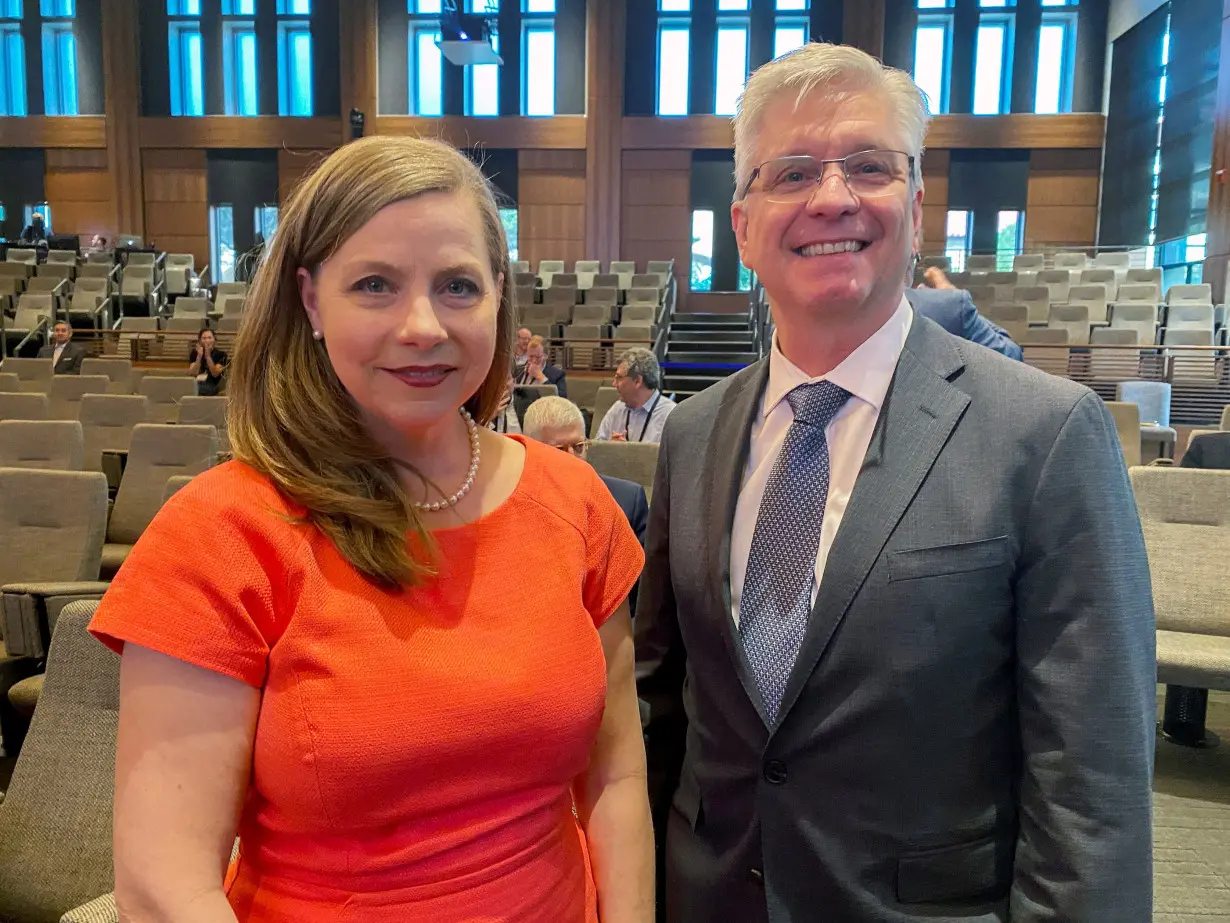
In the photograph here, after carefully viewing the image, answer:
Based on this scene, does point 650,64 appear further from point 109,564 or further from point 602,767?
point 602,767

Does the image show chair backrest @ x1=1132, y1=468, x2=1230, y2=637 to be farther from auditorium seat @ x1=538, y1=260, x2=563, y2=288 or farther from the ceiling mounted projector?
the ceiling mounted projector

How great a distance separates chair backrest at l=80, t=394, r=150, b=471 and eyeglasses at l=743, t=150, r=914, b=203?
215 inches

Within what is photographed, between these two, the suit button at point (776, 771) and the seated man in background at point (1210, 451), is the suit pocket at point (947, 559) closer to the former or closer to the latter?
the suit button at point (776, 771)

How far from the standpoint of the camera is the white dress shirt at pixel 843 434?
1.09m

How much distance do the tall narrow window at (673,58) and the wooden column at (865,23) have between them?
238 centimetres

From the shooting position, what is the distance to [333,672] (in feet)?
2.78

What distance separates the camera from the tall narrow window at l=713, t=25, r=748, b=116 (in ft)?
45.0

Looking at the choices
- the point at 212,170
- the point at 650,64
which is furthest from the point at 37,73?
the point at 650,64

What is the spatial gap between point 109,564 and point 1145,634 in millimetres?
3884

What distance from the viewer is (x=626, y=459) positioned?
3.75 m

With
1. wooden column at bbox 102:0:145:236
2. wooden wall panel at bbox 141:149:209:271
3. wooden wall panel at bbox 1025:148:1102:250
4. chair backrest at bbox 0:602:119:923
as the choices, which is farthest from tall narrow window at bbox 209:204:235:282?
chair backrest at bbox 0:602:119:923

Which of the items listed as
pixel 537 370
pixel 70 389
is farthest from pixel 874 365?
pixel 70 389

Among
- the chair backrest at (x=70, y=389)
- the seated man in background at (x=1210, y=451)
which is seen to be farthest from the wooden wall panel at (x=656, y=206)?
the seated man in background at (x=1210, y=451)

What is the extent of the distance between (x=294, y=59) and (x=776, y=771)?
52.1 ft
